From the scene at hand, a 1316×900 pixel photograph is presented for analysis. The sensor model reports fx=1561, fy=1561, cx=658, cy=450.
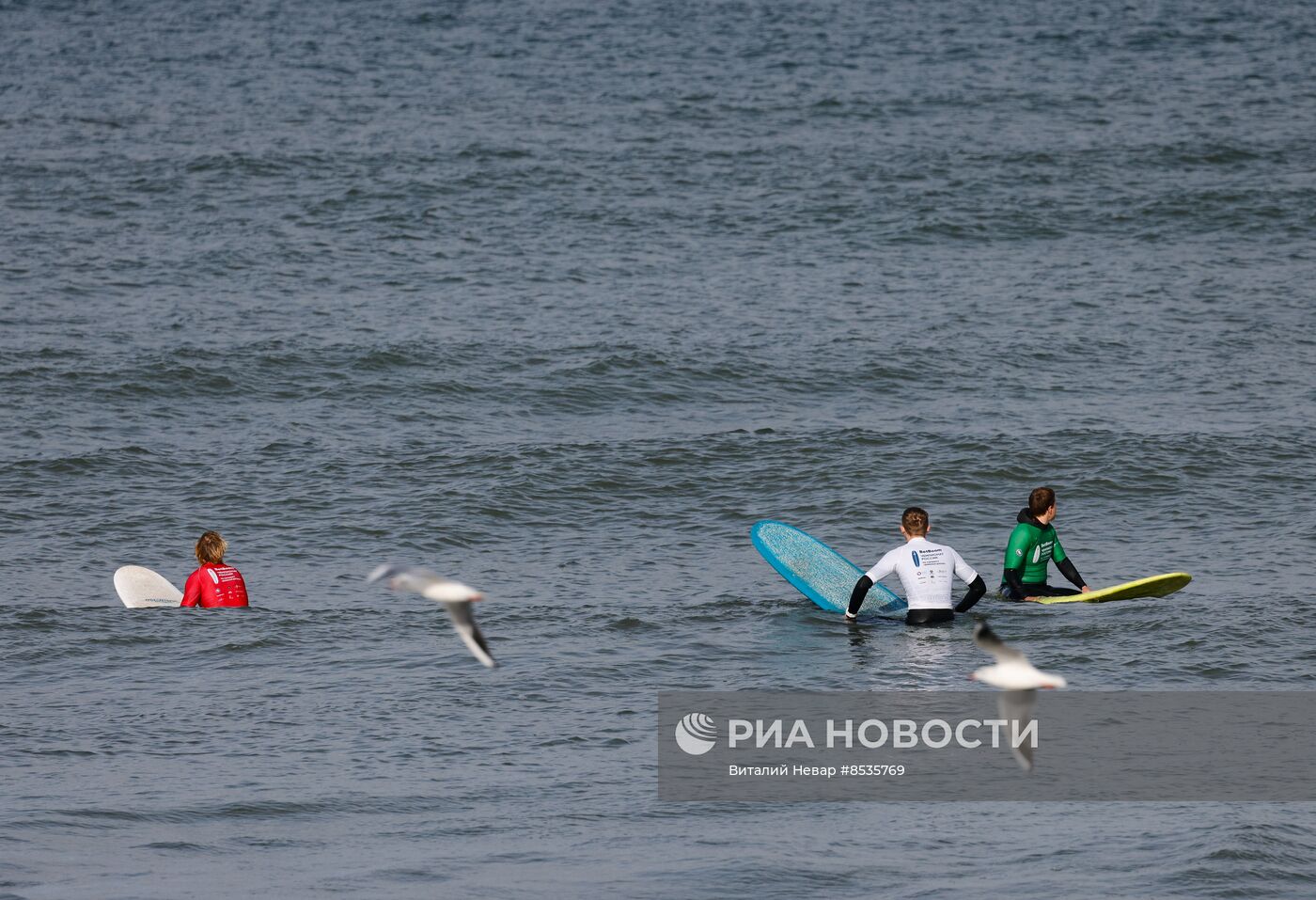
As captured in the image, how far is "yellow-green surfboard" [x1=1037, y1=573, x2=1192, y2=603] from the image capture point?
13305 millimetres

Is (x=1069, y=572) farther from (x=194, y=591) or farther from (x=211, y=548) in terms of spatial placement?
(x=194, y=591)

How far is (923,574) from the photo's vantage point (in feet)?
41.4

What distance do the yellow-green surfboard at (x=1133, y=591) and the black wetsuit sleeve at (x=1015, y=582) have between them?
174 millimetres

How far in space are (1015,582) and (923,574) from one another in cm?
124

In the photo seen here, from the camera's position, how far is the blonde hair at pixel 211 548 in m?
13.1

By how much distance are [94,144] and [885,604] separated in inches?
907

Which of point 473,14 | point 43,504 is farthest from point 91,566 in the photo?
point 473,14

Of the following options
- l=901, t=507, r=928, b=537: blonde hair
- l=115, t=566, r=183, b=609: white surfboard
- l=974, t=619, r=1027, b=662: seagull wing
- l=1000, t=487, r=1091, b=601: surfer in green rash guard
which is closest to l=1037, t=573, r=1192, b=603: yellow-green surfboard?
l=1000, t=487, r=1091, b=601: surfer in green rash guard

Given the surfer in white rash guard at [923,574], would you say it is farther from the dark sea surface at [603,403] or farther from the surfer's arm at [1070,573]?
the surfer's arm at [1070,573]

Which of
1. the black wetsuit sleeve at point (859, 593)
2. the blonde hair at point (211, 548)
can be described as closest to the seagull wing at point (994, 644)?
the black wetsuit sleeve at point (859, 593)

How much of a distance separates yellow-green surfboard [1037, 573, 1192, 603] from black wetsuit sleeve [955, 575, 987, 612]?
3.02 ft

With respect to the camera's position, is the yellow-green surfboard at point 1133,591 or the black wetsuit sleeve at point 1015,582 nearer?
the yellow-green surfboard at point 1133,591

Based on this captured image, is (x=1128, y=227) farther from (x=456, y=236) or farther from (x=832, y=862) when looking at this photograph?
(x=832, y=862)

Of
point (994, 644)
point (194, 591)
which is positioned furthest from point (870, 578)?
point (994, 644)
